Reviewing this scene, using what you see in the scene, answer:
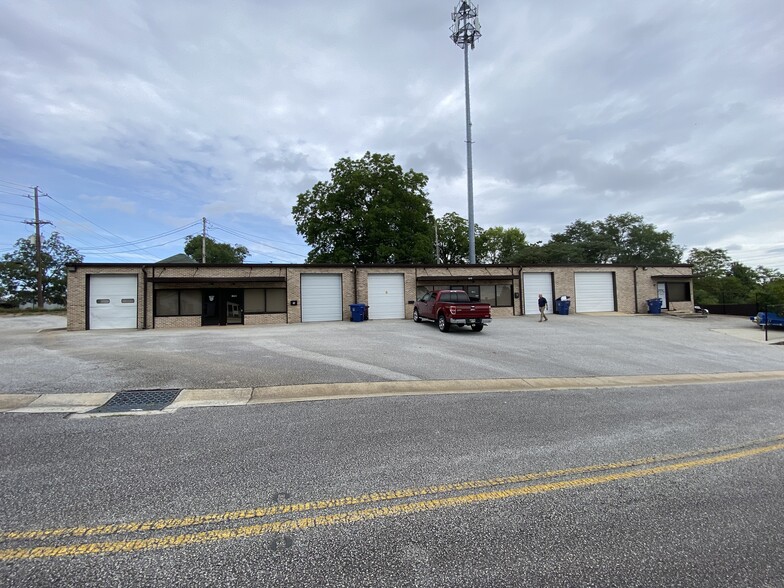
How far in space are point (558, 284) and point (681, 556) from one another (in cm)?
2802

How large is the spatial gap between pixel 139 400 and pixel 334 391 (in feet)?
10.3

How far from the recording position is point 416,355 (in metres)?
11.5

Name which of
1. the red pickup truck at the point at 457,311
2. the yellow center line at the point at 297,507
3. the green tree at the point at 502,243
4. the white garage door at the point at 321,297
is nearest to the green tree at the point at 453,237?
the green tree at the point at 502,243

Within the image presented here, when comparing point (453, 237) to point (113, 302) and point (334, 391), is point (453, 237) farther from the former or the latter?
point (334, 391)

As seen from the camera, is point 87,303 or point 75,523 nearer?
point 75,523

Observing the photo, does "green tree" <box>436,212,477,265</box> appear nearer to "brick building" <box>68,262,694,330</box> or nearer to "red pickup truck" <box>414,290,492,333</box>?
"brick building" <box>68,262,694,330</box>

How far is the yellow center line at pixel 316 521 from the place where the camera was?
265cm

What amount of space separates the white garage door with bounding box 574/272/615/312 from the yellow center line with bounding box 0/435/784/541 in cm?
2698

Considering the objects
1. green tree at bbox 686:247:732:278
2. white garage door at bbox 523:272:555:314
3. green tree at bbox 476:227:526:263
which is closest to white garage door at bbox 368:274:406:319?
white garage door at bbox 523:272:555:314

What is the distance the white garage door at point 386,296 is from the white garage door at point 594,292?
500 inches

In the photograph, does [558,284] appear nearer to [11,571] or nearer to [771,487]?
[771,487]

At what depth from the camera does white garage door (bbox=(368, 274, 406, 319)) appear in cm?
Answer: 2614

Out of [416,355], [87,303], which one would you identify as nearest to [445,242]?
[87,303]

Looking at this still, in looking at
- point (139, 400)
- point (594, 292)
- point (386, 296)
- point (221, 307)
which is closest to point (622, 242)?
point (594, 292)
